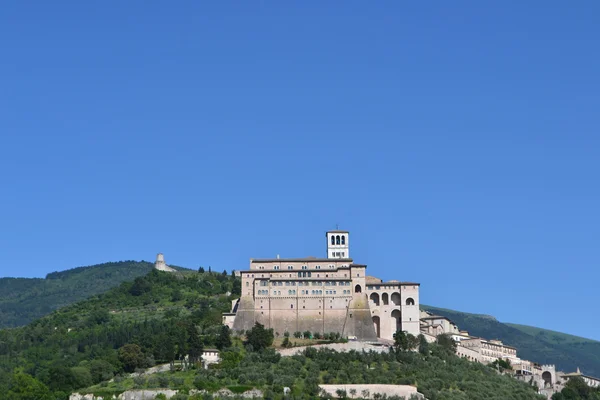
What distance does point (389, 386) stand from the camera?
85.6 meters

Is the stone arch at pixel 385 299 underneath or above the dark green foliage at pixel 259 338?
above

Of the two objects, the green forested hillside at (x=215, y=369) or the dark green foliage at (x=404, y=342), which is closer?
the green forested hillside at (x=215, y=369)

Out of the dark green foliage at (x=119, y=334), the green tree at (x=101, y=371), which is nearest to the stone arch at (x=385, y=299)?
the dark green foliage at (x=119, y=334)

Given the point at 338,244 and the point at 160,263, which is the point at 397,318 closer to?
the point at 338,244

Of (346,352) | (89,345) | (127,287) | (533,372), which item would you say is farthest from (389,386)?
(127,287)

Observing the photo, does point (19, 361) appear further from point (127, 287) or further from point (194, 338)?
point (127, 287)

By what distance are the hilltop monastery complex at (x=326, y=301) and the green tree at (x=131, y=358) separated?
10998 millimetres

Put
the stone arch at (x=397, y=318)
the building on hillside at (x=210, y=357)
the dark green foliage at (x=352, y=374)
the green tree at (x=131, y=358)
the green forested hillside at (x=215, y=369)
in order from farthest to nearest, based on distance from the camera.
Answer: the stone arch at (x=397, y=318) → the green tree at (x=131, y=358) → the building on hillside at (x=210, y=357) → the green forested hillside at (x=215, y=369) → the dark green foliage at (x=352, y=374)

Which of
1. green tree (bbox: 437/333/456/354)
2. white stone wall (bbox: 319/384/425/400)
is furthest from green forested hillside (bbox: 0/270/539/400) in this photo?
white stone wall (bbox: 319/384/425/400)

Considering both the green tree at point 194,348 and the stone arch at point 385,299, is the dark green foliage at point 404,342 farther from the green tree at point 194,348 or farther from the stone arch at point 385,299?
the green tree at point 194,348

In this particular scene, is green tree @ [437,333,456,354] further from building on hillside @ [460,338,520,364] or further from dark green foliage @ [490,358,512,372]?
dark green foliage @ [490,358,512,372]

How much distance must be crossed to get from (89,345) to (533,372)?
163 feet

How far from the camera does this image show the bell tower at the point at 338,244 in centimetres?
10725

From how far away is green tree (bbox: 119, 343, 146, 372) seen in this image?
91562 millimetres
